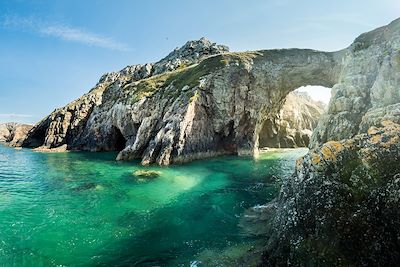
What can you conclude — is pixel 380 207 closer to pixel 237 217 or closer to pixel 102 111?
pixel 237 217

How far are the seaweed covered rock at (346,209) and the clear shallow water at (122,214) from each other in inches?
267

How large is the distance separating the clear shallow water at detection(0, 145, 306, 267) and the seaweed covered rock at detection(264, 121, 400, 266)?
679 cm

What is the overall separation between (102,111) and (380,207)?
8838cm

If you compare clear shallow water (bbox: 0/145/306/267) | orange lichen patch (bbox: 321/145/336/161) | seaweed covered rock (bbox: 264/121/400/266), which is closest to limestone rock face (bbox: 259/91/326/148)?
clear shallow water (bbox: 0/145/306/267)

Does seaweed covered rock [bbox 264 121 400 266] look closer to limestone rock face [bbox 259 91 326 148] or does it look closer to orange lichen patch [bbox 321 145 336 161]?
orange lichen patch [bbox 321 145 336 161]

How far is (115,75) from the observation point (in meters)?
132

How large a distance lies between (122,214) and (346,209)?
19019 millimetres

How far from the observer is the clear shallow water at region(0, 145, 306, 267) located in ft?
60.6

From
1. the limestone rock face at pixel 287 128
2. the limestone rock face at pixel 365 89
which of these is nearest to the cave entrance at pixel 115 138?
the limestone rock face at pixel 287 128

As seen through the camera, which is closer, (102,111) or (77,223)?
(77,223)

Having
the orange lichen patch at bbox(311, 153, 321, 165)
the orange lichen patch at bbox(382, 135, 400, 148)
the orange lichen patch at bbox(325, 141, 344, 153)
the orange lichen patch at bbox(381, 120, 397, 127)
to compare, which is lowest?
the orange lichen patch at bbox(311, 153, 321, 165)

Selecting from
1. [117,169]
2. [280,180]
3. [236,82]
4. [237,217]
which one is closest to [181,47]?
[236,82]

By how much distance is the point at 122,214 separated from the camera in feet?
85.1

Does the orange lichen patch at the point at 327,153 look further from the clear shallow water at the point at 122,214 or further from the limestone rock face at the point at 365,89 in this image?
the clear shallow water at the point at 122,214
